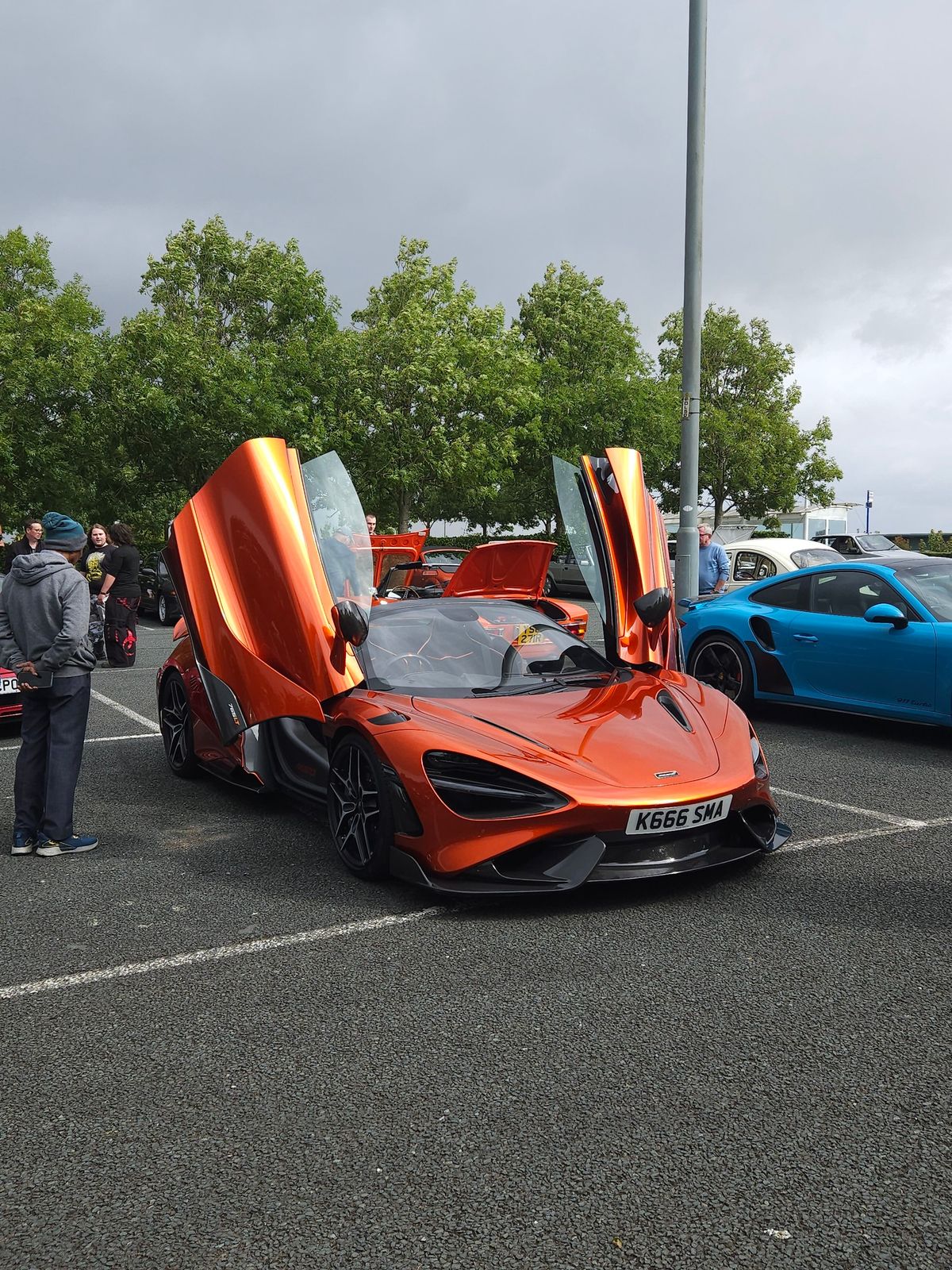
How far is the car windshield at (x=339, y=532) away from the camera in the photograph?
17.8ft

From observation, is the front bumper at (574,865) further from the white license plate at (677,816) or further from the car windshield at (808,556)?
the car windshield at (808,556)

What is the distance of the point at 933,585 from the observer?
813cm

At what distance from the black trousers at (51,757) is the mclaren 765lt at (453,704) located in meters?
0.75

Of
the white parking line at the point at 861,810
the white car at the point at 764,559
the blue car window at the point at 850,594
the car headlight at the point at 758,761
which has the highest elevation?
the white car at the point at 764,559

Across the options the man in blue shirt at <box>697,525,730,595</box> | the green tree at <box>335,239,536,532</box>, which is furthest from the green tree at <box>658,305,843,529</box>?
the man in blue shirt at <box>697,525,730,595</box>

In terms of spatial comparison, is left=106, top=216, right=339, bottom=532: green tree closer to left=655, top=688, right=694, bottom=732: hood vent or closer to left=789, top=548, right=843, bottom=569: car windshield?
left=789, top=548, right=843, bottom=569: car windshield

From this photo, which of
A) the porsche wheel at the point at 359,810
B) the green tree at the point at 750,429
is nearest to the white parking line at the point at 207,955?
the porsche wheel at the point at 359,810

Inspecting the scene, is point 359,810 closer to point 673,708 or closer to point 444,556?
point 673,708

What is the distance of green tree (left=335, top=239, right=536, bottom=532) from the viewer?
31.3 m

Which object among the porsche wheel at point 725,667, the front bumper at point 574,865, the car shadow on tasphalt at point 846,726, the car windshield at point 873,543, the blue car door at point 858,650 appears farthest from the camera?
the car windshield at point 873,543

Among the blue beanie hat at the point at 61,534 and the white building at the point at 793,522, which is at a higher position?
the white building at the point at 793,522

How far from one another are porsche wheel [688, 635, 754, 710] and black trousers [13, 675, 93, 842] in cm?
512

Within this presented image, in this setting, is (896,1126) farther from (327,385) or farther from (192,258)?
(192,258)

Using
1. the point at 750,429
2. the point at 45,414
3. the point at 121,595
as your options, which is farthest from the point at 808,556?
the point at 750,429
